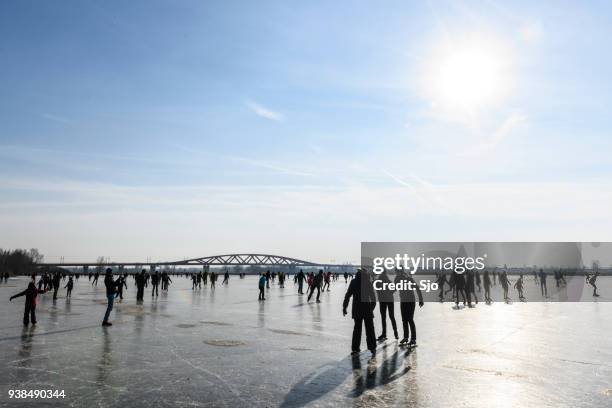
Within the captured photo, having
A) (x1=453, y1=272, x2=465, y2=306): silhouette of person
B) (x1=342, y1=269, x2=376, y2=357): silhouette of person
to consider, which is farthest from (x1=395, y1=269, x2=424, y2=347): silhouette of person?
(x1=453, y1=272, x2=465, y2=306): silhouette of person

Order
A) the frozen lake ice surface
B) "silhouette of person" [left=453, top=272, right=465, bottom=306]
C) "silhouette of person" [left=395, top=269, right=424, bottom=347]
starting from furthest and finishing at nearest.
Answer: "silhouette of person" [left=453, top=272, right=465, bottom=306] → "silhouette of person" [left=395, top=269, right=424, bottom=347] → the frozen lake ice surface

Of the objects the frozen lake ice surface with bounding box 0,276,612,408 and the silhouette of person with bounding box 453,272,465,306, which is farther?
the silhouette of person with bounding box 453,272,465,306

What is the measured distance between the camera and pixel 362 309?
9633 mm

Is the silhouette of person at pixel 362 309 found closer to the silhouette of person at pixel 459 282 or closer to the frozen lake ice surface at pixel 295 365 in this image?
the frozen lake ice surface at pixel 295 365

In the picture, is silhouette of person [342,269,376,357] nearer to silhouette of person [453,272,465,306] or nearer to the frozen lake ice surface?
the frozen lake ice surface

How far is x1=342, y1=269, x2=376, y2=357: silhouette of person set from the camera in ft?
31.3

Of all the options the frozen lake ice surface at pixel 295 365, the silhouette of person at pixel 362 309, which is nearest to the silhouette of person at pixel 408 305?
the frozen lake ice surface at pixel 295 365

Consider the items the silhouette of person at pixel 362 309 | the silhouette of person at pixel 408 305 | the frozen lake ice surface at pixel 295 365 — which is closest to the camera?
the frozen lake ice surface at pixel 295 365

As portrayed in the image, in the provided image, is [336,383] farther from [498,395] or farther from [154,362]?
[154,362]

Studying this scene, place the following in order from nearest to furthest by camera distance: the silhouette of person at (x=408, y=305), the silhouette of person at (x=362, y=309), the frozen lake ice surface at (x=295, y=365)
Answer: the frozen lake ice surface at (x=295, y=365) < the silhouette of person at (x=362, y=309) < the silhouette of person at (x=408, y=305)

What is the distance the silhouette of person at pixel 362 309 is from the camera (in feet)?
31.3

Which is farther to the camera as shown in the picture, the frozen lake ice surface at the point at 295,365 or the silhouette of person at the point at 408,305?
the silhouette of person at the point at 408,305

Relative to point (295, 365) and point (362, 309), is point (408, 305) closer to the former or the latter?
point (362, 309)

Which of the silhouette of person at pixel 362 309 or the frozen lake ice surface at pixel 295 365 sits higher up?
the silhouette of person at pixel 362 309
